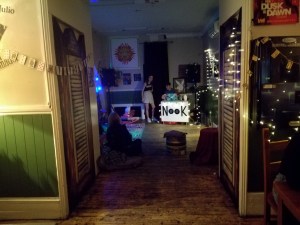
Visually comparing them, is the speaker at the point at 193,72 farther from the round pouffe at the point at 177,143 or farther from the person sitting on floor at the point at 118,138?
the person sitting on floor at the point at 118,138

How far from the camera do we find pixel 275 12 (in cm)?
214

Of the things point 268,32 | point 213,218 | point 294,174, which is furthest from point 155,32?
point 294,174

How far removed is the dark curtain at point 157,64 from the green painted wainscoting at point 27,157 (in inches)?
222

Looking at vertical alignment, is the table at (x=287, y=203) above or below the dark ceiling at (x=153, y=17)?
below

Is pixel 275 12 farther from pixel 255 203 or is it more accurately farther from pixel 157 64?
pixel 157 64

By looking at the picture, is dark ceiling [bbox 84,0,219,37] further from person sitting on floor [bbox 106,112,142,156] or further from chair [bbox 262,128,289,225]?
chair [bbox 262,128,289,225]

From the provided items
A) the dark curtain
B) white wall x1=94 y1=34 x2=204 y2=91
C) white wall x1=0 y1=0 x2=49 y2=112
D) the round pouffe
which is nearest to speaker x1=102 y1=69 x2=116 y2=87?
white wall x1=94 y1=34 x2=204 y2=91

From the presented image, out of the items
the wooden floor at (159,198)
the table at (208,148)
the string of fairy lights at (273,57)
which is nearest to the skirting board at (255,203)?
the wooden floor at (159,198)

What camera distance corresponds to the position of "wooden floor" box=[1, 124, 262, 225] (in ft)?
7.80

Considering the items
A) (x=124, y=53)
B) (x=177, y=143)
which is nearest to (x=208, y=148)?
(x=177, y=143)

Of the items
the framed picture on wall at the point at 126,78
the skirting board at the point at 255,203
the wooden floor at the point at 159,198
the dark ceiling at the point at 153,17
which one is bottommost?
the wooden floor at the point at 159,198

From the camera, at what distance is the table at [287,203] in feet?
3.95

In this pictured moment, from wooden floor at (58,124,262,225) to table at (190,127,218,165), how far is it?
14 centimetres

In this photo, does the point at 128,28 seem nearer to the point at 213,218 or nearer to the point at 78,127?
the point at 78,127
